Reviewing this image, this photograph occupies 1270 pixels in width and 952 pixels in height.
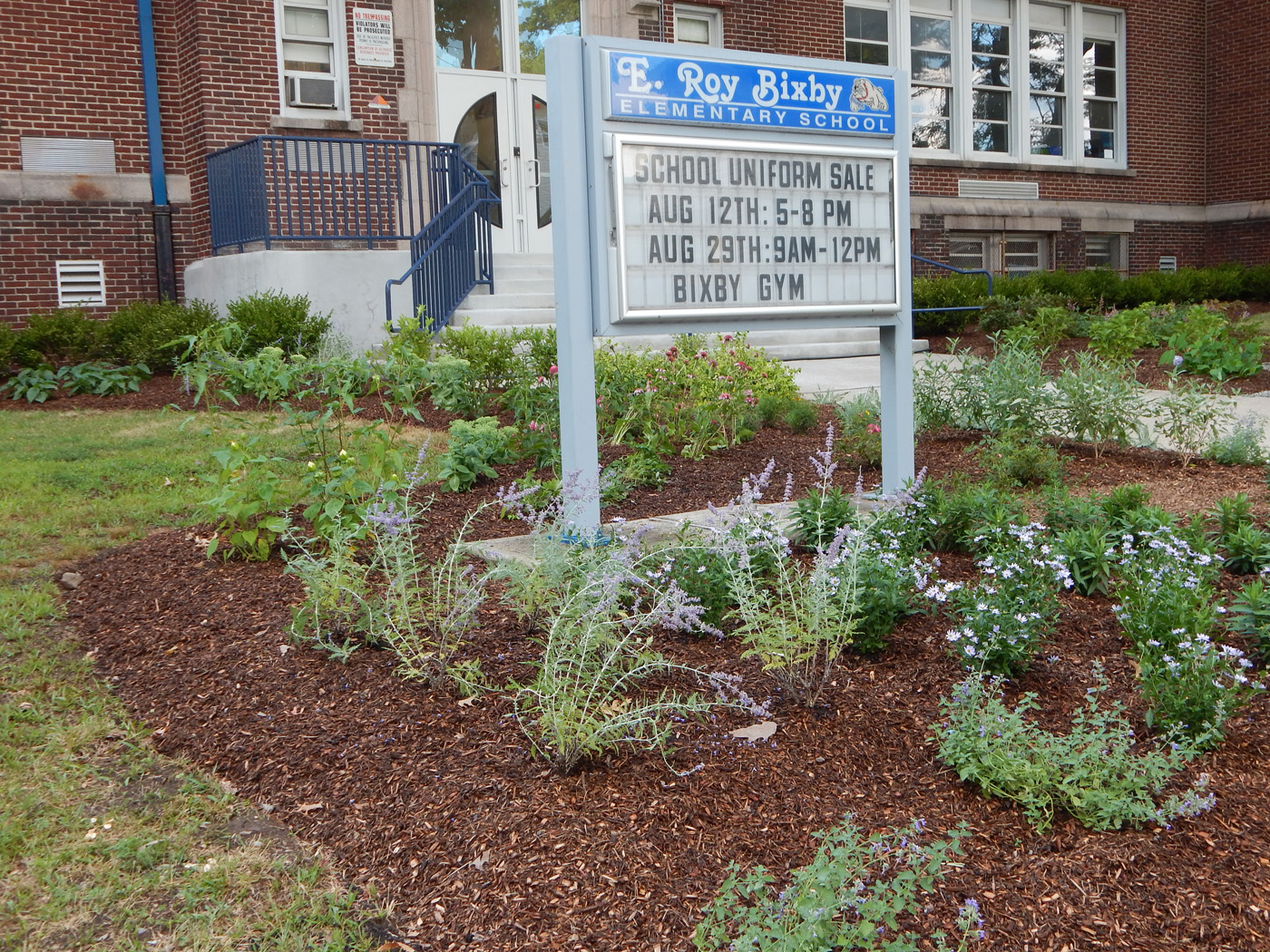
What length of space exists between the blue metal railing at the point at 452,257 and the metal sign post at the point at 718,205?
6.64m

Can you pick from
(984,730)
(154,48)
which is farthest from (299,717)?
(154,48)

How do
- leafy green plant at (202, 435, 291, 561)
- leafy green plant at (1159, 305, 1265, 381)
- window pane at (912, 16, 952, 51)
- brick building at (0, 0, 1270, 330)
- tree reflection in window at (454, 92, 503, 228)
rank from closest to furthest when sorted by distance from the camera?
leafy green plant at (202, 435, 291, 561)
leafy green plant at (1159, 305, 1265, 381)
brick building at (0, 0, 1270, 330)
tree reflection in window at (454, 92, 503, 228)
window pane at (912, 16, 952, 51)

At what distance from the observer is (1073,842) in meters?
2.81

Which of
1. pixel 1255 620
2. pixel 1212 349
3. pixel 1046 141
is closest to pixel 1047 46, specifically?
pixel 1046 141

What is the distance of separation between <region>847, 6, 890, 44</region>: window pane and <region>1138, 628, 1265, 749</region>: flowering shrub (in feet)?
51.1

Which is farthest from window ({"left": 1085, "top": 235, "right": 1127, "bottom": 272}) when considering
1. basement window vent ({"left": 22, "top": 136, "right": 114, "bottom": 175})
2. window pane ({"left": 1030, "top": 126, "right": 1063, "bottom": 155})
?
basement window vent ({"left": 22, "top": 136, "right": 114, "bottom": 175})

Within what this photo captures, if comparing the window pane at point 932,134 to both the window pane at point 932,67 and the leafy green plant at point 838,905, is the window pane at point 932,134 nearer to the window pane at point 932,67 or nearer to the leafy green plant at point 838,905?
the window pane at point 932,67

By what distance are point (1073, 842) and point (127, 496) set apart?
17.3 feet

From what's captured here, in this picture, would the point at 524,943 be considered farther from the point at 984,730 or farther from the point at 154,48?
the point at 154,48

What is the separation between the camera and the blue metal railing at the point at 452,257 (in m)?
11.8

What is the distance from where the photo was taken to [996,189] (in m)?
18.2

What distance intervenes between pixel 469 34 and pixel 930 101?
7.44 m

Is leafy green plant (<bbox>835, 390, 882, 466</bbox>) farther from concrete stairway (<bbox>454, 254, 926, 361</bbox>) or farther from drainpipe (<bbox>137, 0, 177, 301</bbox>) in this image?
drainpipe (<bbox>137, 0, 177, 301</bbox>)

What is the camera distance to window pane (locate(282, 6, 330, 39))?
1319cm
